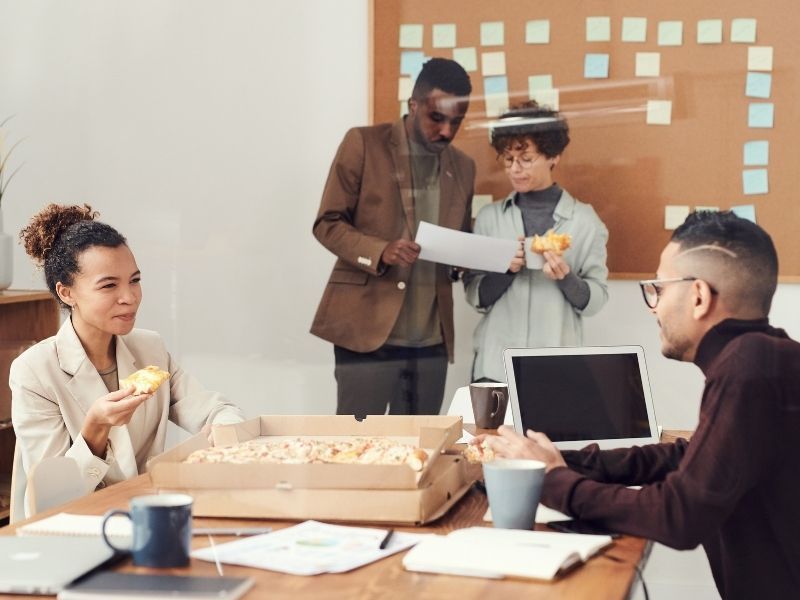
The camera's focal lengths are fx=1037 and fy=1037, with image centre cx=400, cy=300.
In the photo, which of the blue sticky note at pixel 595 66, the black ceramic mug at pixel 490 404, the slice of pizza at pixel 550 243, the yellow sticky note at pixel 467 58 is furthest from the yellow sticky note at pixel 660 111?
the black ceramic mug at pixel 490 404

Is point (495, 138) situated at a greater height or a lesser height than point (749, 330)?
greater

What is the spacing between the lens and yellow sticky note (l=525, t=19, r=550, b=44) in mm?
3469

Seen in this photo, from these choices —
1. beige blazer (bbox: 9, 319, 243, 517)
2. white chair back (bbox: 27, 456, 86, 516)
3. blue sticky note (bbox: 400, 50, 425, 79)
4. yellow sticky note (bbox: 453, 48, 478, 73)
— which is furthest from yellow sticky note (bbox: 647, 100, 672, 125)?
white chair back (bbox: 27, 456, 86, 516)

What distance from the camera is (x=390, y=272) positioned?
354 cm

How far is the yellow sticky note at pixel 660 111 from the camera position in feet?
11.2

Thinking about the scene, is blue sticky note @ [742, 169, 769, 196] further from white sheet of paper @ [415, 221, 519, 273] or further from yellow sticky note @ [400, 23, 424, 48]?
yellow sticky note @ [400, 23, 424, 48]

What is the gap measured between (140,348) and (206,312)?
1.48 m

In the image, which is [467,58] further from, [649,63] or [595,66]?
[649,63]

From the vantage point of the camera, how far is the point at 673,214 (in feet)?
11.1

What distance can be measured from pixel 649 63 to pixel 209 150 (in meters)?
1.54

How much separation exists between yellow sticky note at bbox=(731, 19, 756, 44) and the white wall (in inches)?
47.9

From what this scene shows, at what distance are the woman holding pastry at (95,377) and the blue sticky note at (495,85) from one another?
157 cm

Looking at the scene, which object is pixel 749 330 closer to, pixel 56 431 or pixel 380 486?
pixel 380 486

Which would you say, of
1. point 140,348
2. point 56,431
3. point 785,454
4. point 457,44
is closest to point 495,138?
point 457,44
